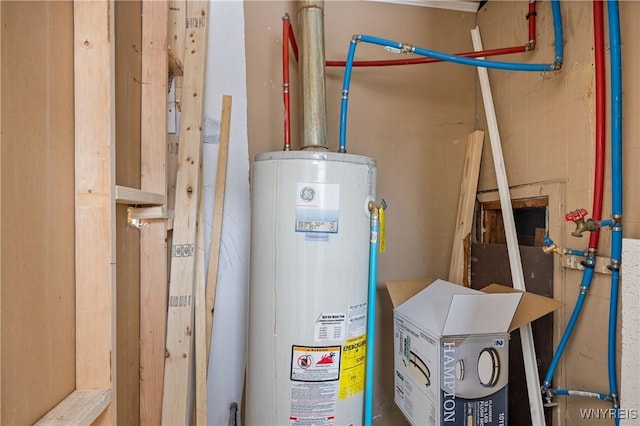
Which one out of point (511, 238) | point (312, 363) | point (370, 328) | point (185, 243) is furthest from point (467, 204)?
point (185, 243)

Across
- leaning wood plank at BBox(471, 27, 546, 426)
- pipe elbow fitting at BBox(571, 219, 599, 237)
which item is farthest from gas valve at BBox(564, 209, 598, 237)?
leaning wood plank at BBox(471, 27, 546, 426)

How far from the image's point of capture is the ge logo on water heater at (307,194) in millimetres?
1067

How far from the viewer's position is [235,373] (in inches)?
64.2

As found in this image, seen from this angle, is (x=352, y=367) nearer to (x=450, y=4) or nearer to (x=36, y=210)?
(x=36, y=210)

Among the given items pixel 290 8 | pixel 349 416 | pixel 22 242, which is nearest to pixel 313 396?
A: pixel 349 416

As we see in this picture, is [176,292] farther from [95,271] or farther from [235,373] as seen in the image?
[95,271]

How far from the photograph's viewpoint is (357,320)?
1149 millimetres

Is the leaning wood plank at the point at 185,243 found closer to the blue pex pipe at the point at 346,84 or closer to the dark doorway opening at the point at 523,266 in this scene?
the blue pex pipe at the point at 346,84

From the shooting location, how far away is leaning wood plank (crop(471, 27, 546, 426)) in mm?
1318

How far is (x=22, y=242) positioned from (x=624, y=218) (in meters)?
1.46

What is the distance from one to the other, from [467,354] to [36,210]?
3.87 ft

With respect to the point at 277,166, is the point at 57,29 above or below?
above

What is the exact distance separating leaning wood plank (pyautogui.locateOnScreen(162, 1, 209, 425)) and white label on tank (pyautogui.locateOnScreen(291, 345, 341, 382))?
0.47 m

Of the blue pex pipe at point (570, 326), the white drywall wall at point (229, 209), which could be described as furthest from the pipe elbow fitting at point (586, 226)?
the white drywall wall at point (229, 209)
